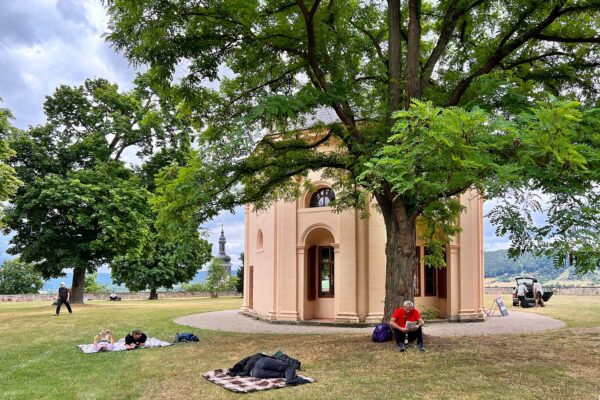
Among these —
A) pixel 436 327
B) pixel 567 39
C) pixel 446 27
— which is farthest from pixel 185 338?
pixel 567 39

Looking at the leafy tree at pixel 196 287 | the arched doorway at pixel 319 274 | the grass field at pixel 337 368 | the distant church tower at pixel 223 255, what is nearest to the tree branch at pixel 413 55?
the grass field at pixel 337 368

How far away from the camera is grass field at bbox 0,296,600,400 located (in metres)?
8.36

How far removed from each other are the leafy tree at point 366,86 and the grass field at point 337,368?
2100mm

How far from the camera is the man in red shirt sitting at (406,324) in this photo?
38.7 ft

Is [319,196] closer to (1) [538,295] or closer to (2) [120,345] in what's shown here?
(2) [120,345]

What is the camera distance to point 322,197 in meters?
22.1

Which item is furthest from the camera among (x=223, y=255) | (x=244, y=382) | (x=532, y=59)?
(x=223, y=255)

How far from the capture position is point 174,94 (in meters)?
13.5

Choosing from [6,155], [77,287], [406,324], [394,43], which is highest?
[394,43]

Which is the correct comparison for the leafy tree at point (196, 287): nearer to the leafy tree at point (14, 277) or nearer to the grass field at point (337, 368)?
the leafy tree at point (14, 277)

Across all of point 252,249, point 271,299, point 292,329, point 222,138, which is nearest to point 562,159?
point 222,138

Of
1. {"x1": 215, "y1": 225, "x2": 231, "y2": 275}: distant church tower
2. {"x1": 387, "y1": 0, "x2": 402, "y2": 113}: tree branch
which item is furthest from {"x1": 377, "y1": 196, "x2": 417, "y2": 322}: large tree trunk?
{"x1": 215, "y1": 225, "x2": 231, "y2": 275}: distant church tower

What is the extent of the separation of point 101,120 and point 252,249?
1440 centimetres

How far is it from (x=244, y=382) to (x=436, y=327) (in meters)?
12.2
